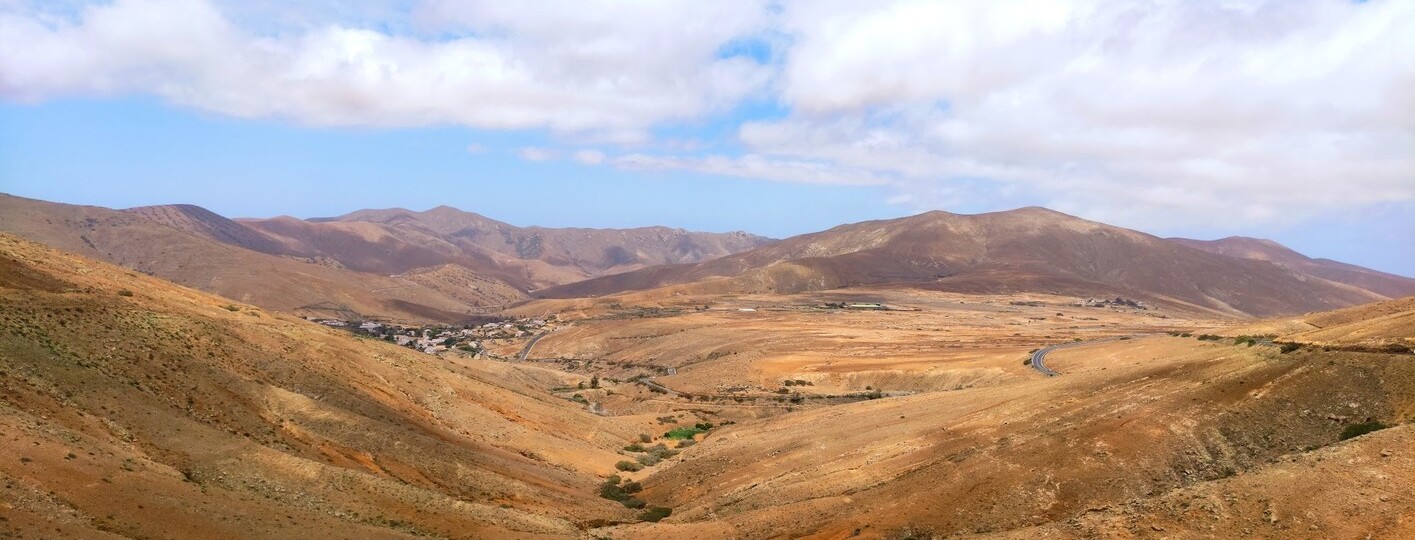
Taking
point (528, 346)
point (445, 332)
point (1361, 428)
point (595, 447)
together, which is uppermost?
point (1361, 428)

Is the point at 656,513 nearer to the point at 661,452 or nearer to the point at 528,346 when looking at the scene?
the point at 661,452

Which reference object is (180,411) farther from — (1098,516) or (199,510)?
(1098,516)

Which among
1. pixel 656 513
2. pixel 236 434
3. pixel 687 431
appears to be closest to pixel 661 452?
pixel 687 431

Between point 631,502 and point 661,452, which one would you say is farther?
point 661,452

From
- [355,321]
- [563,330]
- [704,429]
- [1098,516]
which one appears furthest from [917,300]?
[1098,516]

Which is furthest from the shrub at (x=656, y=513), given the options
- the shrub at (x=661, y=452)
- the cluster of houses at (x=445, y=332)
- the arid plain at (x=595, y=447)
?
the cluster of houses at (x=445, y=332)

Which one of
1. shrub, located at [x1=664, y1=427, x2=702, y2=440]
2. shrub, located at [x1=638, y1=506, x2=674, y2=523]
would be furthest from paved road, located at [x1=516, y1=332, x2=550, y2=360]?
shrub, located at [x1=638, y1=506, x2=674, y2=523]

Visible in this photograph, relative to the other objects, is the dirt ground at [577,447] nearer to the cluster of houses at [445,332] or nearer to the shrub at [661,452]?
the shrub at [661,452]
